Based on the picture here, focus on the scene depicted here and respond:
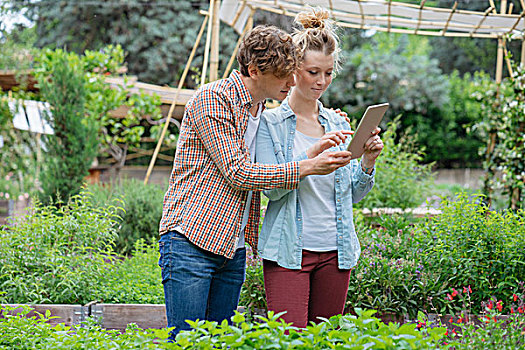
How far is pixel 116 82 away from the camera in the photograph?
24.1 feet

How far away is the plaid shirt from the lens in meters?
1.83

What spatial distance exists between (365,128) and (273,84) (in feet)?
1.20

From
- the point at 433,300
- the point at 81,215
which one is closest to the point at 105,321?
the point at 81,215

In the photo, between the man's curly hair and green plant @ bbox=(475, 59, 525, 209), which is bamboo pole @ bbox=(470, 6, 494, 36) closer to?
green plant @ bbox=(475, 59, 525, 209)

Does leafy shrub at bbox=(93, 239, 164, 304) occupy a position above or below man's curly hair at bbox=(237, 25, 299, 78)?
below

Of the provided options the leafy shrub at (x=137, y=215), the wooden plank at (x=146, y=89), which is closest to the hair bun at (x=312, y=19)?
the leafy shrub at (x=137, y=215)

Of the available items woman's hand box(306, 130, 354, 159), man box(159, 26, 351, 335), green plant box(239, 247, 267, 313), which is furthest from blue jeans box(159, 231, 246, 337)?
green plant box(239, 247, 267, 313)

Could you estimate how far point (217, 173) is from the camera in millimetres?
1884

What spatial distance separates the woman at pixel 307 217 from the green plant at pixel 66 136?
423cm

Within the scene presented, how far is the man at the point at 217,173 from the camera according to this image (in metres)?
1.83

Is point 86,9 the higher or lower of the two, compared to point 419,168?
higher

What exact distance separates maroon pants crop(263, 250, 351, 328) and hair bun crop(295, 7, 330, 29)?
0.85 metres

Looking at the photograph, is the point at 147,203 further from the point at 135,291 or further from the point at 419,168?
the point at 419,168

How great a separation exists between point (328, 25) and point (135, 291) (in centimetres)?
208
